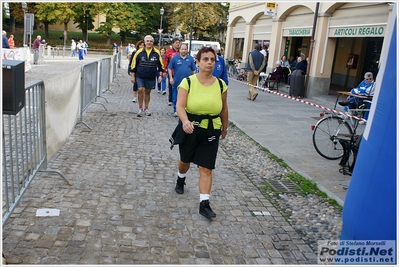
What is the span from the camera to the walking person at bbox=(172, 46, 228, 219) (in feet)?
13.3

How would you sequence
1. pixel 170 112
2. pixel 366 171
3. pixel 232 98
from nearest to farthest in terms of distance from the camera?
1. pixel 366 171
2. pixel 170 112
3. pixel 232 98

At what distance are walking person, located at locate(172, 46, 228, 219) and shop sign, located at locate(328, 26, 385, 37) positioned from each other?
990 centimetres

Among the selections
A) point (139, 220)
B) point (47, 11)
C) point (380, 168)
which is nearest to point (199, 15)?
point (47, 11)

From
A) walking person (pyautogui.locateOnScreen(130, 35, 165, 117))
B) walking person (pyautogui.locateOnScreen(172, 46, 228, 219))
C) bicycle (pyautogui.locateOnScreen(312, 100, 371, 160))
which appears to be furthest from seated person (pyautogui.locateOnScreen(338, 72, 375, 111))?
walking person (pyautogui.locateOnScreen(172, 46, 228, 219))

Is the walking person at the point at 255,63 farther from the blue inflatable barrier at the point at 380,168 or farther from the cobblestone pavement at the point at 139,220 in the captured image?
the blue inflatable barrier at the point at 380,168

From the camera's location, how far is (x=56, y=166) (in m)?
5.47

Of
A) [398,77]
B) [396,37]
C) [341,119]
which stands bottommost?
[341,119]

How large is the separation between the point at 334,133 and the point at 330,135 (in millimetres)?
91

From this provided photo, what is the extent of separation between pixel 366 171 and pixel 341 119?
4.05 meters

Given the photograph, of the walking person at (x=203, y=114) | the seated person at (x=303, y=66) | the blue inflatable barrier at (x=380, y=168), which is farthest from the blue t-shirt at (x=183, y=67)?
the seated person at (x=303, y=66)

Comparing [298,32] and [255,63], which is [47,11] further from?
[255,63]

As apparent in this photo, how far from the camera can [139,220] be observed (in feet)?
13.1

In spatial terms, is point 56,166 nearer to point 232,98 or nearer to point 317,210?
point 317,210

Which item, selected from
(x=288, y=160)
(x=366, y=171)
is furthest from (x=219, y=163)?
(x=366, y=171)
